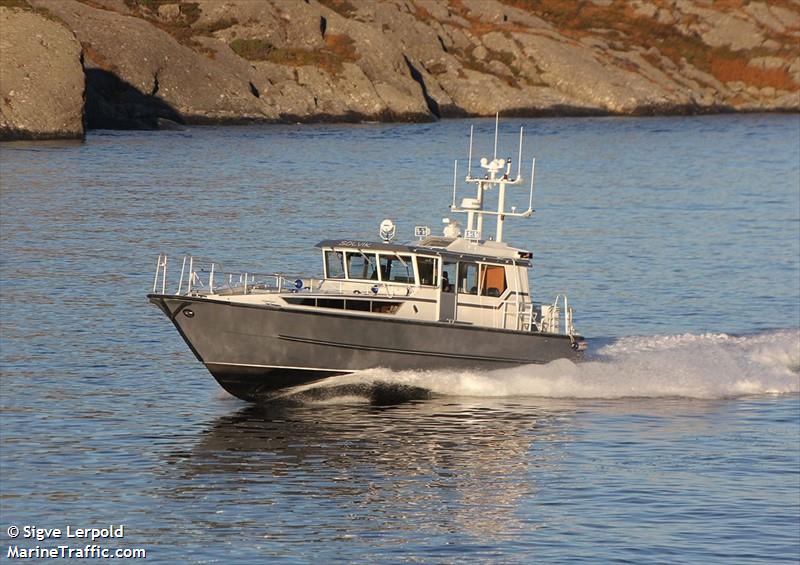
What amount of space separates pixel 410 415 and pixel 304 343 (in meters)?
2.87

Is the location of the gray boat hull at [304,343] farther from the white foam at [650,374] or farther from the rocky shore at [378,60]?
the rocky shore at [378,60]

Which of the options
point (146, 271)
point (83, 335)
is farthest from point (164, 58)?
point (83, 335)

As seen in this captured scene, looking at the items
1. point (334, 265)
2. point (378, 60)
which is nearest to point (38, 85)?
point (378, 60)

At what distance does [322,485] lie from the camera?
2666cm

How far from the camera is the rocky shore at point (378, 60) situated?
330ft

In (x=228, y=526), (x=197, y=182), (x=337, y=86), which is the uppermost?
(x=337, y=86)

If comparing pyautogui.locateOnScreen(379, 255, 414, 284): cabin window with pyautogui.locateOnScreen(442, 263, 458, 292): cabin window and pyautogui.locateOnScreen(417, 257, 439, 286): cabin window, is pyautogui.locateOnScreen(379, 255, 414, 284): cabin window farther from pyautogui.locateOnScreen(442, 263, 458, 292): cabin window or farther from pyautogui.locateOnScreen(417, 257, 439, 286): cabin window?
pyautogui.locateOnScreen(442, 263, 458, 292): cabin window

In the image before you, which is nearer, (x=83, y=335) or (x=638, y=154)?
(x=83, y=335)

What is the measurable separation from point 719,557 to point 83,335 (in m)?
21.2

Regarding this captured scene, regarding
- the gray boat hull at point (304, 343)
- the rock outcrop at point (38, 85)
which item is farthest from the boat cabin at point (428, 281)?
the rock outcrop at point (38, 85)

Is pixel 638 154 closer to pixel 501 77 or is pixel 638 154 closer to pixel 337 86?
pixel 337 86

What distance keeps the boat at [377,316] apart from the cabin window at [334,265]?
23 millimetres

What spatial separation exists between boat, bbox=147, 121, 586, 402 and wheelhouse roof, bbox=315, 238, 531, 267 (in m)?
0.02

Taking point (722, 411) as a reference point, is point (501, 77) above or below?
above
